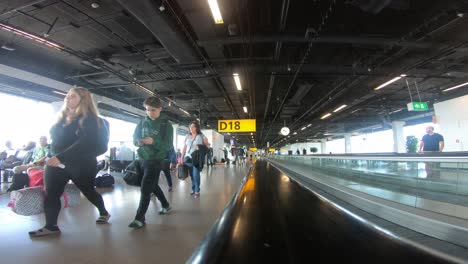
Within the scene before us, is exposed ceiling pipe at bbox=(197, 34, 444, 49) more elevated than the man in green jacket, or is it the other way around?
exposed ceiling pipe at bbox=(197, 34, 444, 49)

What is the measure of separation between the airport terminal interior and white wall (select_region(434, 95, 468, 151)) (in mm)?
57

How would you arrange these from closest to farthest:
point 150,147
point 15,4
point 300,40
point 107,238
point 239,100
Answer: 1. point 107,238
2. point 150,147
3. point 15,4
4. point 300,40
5. point 239,100

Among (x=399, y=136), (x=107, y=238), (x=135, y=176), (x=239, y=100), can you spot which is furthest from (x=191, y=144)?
(x=399, y=136)

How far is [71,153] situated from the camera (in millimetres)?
2582

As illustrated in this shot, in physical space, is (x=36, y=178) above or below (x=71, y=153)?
below

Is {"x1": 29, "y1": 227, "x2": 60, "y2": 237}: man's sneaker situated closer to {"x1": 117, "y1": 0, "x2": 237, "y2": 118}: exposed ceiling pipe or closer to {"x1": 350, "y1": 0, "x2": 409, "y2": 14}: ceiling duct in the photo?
{"x1": 117, "y1": 0, "x2": 237, "y2": 118}: exposed ceiling pipe

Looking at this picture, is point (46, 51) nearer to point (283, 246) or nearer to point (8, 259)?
point (8, 259)

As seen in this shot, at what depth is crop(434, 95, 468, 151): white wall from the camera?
12531mm

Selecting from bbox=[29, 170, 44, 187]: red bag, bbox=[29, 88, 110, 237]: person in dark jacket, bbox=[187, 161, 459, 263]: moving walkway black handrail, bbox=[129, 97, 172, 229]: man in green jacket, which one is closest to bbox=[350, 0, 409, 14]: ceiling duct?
bbox=[187, 161, 459, 263]: moving walkway black handrail

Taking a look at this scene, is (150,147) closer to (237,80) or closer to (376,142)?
(237,80)

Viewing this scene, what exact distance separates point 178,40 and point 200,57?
1879mm

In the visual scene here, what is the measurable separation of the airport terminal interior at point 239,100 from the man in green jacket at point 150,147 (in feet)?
0.37

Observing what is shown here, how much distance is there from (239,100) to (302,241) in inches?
555

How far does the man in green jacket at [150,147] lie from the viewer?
2967 mm
